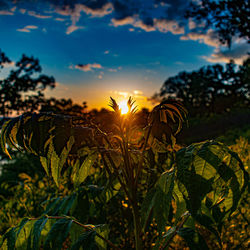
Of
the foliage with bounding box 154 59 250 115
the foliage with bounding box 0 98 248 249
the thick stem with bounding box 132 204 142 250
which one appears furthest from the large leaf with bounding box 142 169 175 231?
the foliage with bounding box 154 59 250 115

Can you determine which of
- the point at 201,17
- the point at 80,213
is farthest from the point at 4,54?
the point at 80,213

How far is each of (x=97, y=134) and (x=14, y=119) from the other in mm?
394

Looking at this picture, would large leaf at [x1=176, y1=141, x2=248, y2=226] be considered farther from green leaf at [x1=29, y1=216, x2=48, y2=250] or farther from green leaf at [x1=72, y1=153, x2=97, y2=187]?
green leaf at [x1=29, y1=216, x2=48, y2=250]

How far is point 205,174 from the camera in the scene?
2.86 feet

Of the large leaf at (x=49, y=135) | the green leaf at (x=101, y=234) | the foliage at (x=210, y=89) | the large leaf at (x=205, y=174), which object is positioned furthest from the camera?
the foliage at (x=210, y=89)

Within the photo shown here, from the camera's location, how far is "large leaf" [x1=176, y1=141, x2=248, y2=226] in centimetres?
84

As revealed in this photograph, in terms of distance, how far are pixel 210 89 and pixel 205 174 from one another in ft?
133

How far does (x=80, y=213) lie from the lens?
5.88 feet

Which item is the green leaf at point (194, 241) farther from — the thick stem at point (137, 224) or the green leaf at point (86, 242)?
the green leaf at point (86, 242)

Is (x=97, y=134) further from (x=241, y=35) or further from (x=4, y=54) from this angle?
(x=241, y=35)

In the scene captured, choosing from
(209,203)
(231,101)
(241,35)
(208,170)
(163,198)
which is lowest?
(209,203)

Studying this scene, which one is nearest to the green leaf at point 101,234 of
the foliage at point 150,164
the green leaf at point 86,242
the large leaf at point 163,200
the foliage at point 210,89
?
the foliage at point 150,164

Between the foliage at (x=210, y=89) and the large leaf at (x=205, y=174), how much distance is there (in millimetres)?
29039

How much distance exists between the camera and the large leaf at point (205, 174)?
836 millimetres
